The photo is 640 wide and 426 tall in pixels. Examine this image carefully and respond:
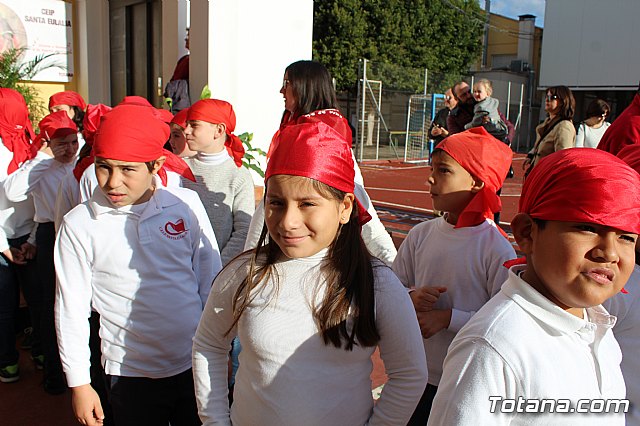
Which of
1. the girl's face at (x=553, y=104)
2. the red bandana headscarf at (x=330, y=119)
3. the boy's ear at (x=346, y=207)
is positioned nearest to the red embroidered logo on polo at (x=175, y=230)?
the red bandana headscarf at (x=330, y=119)

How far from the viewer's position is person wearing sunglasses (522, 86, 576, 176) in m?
5.87

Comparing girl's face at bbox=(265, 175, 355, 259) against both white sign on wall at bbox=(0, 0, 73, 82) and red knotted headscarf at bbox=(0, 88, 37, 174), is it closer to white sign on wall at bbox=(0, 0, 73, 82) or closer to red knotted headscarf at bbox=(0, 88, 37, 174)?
red knotted headscarf at bbox=(0, 88, 37, 174)

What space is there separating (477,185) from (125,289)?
148cm

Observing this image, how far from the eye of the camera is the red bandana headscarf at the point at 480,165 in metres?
2.18

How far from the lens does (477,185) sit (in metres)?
2.27

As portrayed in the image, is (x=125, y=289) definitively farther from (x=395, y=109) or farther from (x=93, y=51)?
(x=395, y=109)

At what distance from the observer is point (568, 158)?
1.30 m

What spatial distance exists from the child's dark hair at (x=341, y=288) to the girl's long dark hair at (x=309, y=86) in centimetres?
110

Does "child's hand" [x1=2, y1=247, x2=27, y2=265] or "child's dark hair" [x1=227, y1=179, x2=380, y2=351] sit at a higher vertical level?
"child's dark hair" [x1=227, y1=179, x2=380, y2=351]

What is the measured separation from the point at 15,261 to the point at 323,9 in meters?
19.6

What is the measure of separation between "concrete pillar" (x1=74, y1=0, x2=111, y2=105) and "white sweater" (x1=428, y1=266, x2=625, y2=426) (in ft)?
29.6

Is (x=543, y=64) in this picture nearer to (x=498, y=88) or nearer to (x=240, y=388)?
(x=498, y=88)

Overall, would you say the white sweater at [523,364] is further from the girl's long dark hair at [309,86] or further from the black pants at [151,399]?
the girl's long dark hair at [309,86]

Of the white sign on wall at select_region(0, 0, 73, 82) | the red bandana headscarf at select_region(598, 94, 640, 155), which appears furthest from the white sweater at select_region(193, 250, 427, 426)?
the white sign on wall at select_region(0, 0, 73, 82)
